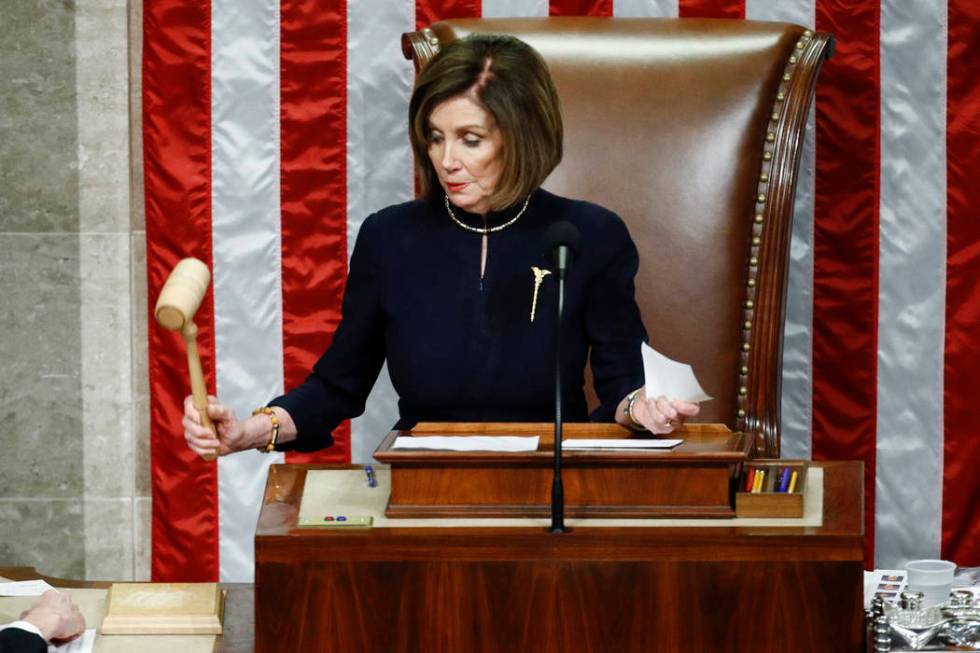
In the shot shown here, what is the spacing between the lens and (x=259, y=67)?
347 centimetres

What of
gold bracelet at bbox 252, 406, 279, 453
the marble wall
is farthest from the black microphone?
the marble wall

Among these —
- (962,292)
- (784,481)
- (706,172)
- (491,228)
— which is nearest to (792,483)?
(784,481)

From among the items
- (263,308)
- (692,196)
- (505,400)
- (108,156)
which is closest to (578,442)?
(505,400)

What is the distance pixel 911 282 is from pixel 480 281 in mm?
1337

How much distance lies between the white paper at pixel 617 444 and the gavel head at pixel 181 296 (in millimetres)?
513

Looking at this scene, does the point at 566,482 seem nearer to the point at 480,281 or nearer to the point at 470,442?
the point at 470,442

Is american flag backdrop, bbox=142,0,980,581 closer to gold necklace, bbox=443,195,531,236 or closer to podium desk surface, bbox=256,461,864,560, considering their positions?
gold necklace, bbox=443,195,531,236

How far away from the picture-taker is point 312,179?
3486mm

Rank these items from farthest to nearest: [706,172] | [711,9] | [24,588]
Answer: [711,9], [706,172], [24,588]

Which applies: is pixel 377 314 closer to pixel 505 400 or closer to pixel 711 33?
pixel 505 400

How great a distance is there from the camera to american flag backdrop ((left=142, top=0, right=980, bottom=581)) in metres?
3.42

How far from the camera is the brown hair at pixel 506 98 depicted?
8.23 ft

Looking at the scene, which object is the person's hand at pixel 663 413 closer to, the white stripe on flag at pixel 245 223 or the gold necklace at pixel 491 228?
the gold necklace at pixel 491 228

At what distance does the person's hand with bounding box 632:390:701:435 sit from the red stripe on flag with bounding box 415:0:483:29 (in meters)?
1.62
